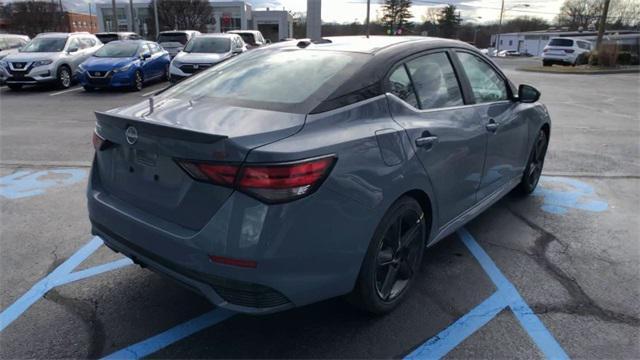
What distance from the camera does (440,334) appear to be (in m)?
2.88

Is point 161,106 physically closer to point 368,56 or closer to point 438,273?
point 368,56

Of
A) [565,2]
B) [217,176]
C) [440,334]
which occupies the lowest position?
[440,334]

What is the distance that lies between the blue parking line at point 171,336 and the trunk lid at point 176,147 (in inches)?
28.4

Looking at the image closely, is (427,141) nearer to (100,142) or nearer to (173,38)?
(100,142)

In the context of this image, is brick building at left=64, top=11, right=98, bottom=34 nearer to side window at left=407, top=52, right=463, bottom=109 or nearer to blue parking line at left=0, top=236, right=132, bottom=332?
blue parking line at left=0, top=236, right=132, bottom=332

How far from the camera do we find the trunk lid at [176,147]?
230 cm

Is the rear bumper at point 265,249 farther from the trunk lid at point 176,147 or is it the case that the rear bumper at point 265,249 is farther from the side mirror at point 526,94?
the side mirror at point 526,94

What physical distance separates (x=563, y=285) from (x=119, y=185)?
3037 millimetres

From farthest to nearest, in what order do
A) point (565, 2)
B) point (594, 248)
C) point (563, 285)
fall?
point (565, 2) < point (594, 248) < point (563, 285)

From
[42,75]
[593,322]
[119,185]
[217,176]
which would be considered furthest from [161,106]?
[42,75]

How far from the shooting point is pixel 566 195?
5477 millimetres

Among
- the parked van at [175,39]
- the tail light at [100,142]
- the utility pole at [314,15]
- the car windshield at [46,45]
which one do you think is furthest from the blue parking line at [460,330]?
the parked van at [175,39]

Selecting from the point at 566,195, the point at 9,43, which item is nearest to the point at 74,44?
the point at 9,43

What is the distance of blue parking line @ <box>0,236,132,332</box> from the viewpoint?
3033mm
